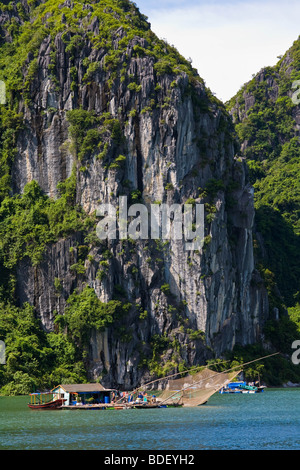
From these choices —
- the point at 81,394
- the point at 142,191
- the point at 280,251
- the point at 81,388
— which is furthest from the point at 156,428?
the point at 280,251

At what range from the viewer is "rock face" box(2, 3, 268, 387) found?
74875mm

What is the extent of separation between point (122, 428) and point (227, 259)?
4207 centimetres

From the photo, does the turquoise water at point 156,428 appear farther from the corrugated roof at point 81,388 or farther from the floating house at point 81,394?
the corrugated roof at point 81,388

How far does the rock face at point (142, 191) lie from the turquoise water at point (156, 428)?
2025 cm

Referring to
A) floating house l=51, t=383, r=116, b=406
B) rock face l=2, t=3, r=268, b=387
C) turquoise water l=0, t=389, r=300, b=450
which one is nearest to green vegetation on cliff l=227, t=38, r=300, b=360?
rock face l=2, t=3, r=268, b=387

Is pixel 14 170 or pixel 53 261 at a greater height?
pixel 14 170

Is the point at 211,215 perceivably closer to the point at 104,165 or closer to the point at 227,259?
the point at 227,259

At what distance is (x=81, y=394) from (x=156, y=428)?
50.7 ft

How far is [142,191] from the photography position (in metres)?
79.2

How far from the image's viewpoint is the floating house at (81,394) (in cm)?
5403

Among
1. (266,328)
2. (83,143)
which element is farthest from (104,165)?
(266,328)

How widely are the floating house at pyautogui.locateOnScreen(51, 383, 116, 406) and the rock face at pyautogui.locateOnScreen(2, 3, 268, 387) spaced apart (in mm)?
15790

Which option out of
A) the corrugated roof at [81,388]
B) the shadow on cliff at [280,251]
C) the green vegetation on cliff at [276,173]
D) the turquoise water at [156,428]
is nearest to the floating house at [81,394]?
the corrugated roof at [81,388]

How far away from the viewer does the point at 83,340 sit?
7194 centimetres
